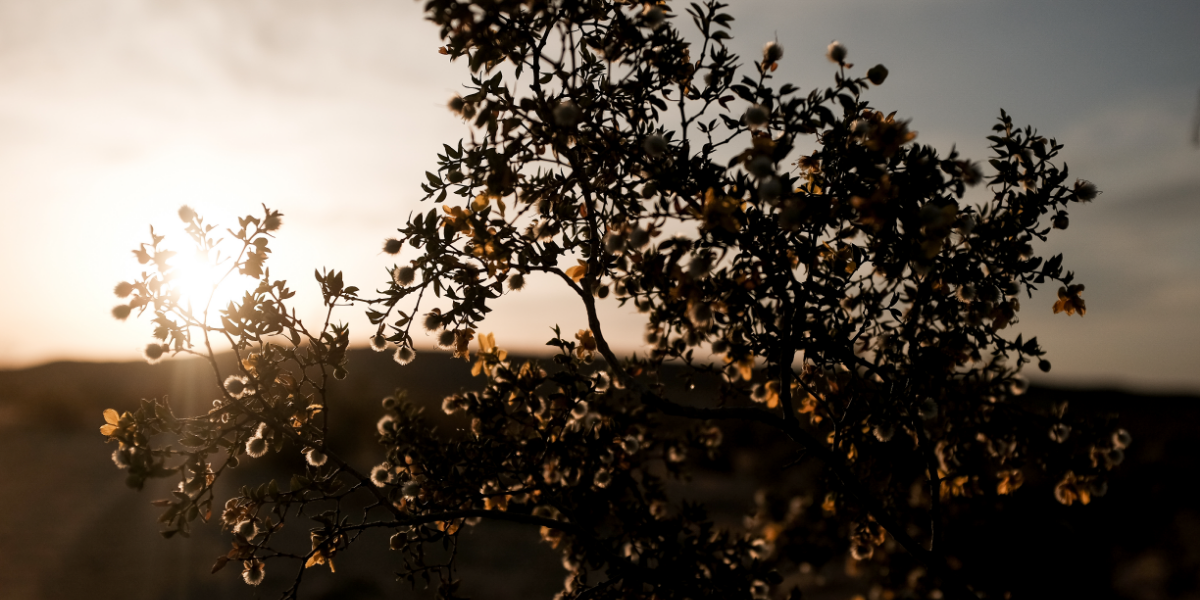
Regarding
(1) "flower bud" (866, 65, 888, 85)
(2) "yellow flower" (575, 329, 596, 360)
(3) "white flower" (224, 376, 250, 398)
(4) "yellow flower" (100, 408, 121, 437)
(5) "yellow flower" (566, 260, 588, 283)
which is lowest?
(4) "yellow flower" (100, 408, 121, 437)

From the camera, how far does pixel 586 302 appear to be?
2561 millimetres

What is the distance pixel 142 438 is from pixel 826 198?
233 cm

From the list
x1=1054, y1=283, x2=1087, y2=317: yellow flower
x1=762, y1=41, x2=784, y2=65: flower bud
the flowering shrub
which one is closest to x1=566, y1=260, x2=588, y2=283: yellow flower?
the flowering shrub

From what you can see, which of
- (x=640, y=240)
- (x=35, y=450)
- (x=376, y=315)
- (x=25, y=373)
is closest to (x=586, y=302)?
(x=640, y=240)

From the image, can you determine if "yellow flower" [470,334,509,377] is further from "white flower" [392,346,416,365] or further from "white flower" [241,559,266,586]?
"white flower" [241,559,266,586]

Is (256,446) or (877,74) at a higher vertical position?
(877,74)

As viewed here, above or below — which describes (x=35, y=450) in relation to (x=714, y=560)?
below

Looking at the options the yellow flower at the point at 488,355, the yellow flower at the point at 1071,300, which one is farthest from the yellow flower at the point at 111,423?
the yellow flower at the point at 1071,300

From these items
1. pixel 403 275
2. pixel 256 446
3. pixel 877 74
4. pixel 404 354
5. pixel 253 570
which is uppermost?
pixel 877 74

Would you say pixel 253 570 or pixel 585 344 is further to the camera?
pixel 585 344

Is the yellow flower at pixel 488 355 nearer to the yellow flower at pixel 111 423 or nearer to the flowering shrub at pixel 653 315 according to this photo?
the flowering shrub at pixel 653 315

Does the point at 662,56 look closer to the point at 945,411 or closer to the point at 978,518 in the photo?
the point at 945,411

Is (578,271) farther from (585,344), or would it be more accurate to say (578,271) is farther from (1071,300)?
(1071,300)

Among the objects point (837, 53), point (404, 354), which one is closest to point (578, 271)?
point (404, 354)
